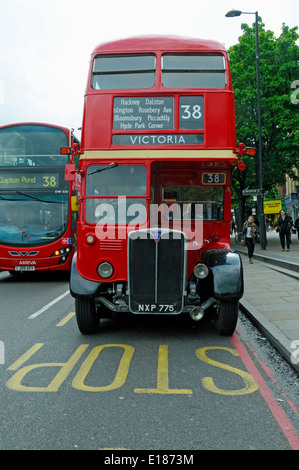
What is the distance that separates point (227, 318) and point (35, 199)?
752cm

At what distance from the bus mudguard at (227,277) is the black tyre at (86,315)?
160 centimetres

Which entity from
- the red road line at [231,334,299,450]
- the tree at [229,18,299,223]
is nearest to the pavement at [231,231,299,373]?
the red road line at [231,334,299,450]

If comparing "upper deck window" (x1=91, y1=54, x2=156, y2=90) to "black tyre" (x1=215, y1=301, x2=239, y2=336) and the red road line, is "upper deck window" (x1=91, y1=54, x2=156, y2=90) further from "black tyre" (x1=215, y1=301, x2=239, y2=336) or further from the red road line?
the red road line

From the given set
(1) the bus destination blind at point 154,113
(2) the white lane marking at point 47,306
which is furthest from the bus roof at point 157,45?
(2) the white lane marking at point 47,306

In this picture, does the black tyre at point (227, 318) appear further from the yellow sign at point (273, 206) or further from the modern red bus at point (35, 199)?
the yellow sign at point (273, 206)

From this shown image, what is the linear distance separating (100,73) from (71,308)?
160 inches

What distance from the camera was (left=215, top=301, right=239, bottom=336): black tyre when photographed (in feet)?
18.3

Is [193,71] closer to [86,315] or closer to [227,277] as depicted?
Answer: [227,277]

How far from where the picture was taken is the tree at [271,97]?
80.9 ft

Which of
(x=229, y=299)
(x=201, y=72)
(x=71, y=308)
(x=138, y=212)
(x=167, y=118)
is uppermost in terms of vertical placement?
(x=201, y=72)

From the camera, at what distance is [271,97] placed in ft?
82.3
